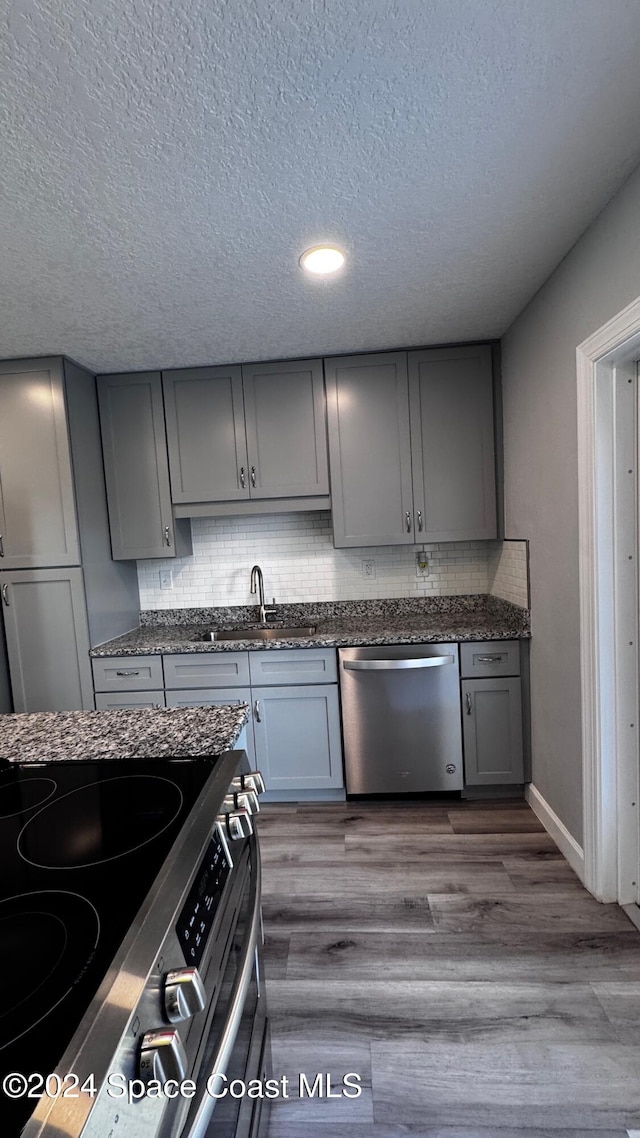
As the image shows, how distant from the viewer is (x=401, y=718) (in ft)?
8.46

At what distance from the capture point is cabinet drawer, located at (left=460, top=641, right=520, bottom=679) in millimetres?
2514

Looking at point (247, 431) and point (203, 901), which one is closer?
point (203, 901)

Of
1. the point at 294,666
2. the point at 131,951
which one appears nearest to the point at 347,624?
the point at 294,666

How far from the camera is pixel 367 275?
193cm

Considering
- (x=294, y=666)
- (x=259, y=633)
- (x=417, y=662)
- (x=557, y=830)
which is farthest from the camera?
(x=259, y=633)

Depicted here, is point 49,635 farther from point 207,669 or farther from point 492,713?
point 492,713

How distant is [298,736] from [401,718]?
1.82 feet

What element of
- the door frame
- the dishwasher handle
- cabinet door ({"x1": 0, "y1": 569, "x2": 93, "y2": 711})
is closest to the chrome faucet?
the dishwasher handle

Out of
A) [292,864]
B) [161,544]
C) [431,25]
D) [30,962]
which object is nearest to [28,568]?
[161,544]

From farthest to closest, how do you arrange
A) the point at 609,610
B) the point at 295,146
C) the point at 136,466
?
the point at 136,466, the point at 609,610, the point at 295,146

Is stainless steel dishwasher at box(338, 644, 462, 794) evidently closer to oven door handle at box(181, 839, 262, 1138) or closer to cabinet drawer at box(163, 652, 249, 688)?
cabinet drawer at box(163, 652, 249, 688)

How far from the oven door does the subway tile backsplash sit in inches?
86.4

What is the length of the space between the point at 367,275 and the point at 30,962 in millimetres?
2148

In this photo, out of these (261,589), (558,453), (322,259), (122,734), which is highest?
(322,259)
